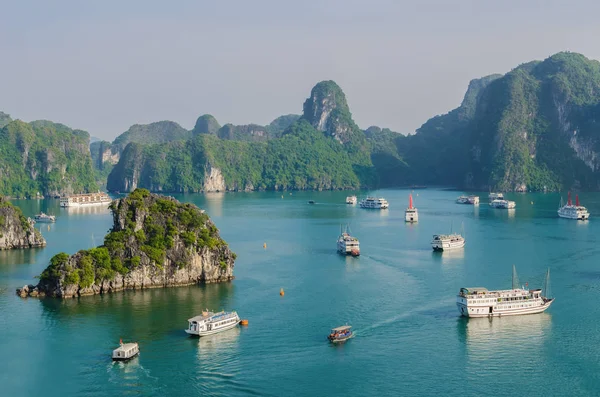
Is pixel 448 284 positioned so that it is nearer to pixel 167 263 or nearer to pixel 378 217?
pixel 167 263

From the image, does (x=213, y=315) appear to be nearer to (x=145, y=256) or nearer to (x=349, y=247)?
(x=145, y=256)

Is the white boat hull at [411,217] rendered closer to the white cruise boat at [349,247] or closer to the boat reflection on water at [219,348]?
the white cruise boat at [349,247]

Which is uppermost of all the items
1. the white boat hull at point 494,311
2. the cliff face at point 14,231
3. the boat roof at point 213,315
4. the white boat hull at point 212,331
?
the cliff face at point 14,231

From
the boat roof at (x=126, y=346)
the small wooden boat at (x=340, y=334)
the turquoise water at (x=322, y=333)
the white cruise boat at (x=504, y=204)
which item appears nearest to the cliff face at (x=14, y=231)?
the turquoise water at (x=322, y=333)

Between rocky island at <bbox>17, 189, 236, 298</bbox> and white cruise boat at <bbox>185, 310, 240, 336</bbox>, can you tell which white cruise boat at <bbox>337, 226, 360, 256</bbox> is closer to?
rocky island at <bbox>17, 189, 236, 298</bbox>

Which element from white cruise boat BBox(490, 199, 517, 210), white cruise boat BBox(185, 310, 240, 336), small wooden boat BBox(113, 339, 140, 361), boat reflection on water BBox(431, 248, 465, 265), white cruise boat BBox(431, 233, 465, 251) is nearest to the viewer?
small wooden boat BBox(113, 339, 140, 361)

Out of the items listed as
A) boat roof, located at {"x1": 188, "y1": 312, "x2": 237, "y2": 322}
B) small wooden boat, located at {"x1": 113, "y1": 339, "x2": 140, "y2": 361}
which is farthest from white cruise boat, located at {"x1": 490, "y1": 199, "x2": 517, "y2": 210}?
small wooden boat, located at {"x1": 113, "y1": 339, "x2": 140, "y2": 361}
